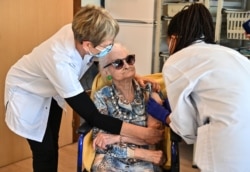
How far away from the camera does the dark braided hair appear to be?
58.9 inches

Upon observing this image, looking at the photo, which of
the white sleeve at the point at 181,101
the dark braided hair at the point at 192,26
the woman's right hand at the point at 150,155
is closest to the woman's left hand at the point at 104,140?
the woman's right hand at the point at 150,155

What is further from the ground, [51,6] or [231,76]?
[51,6]

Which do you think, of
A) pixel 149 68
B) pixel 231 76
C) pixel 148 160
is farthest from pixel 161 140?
pixel 149 68

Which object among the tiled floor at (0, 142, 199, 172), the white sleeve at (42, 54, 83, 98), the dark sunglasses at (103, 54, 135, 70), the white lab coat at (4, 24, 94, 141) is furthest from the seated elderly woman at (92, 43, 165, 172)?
the tiled floor at (0, 142, 199, 172)

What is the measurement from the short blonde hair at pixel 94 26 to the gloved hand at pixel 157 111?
0.43m

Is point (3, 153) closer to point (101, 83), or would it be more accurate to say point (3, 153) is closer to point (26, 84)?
point (26, 84)

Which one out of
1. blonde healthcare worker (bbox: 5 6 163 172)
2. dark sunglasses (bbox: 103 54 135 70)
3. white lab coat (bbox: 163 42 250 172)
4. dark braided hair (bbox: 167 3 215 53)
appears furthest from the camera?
dark sunglasses (bbox: 103 54 135 70)

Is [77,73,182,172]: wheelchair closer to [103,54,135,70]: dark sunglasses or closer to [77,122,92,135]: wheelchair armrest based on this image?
[77,122,92,135]: wheelchair armrest

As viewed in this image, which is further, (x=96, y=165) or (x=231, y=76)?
(x=96, y=165)

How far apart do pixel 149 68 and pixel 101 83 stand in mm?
1334

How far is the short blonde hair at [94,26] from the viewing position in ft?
5.22

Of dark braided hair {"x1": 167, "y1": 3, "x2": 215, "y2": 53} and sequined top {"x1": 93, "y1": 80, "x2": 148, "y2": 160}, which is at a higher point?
dark braided hair {"x1": 167, "y1": 3, "x2": 215, "y2": 53}

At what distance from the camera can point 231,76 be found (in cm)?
137

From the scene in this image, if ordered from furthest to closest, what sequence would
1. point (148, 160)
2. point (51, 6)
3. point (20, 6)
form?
point (51, 6)
point (20, 6)
point (148, 160)
